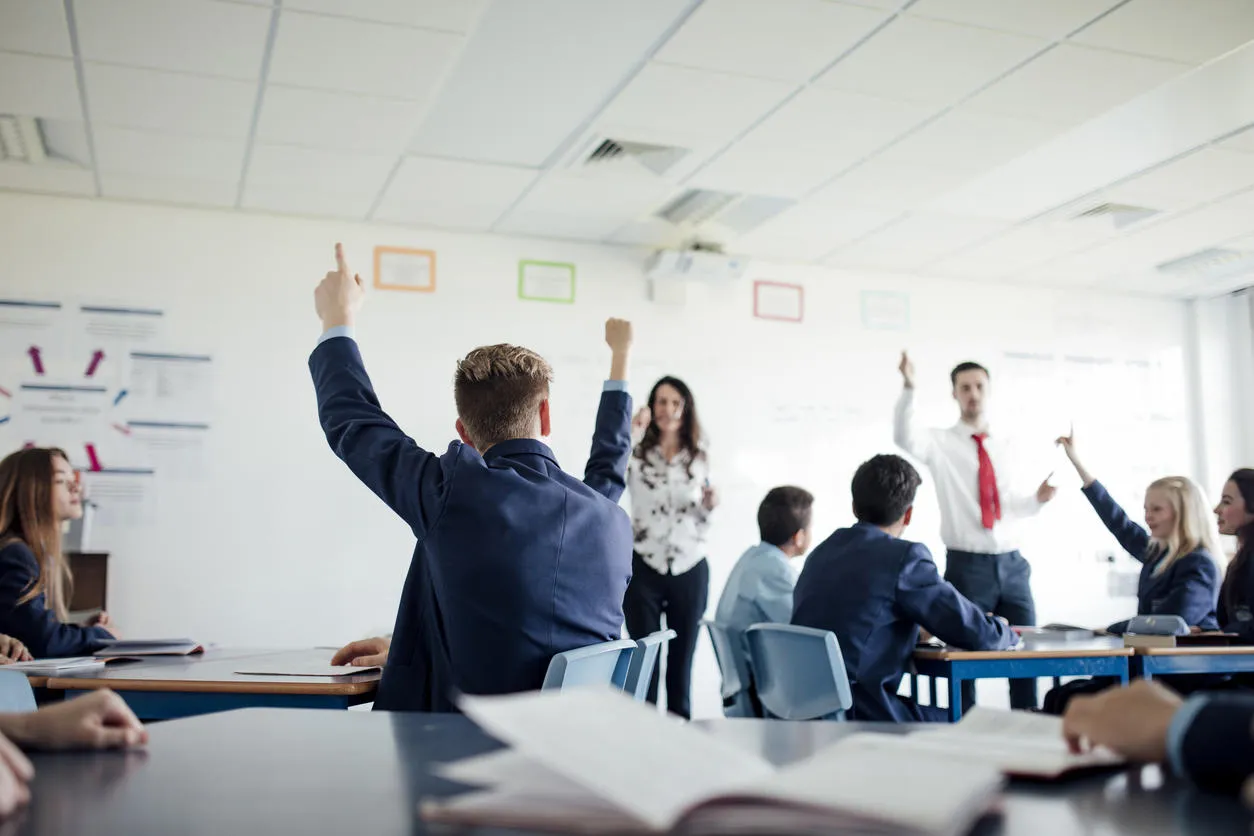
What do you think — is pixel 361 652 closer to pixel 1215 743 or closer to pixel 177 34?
pixel 1215 743

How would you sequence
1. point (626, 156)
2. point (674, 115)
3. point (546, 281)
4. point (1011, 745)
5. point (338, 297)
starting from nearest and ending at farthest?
1. point (1011, 745)
2. point (338, 297)
3. point (674, 115)
4. point (626, 156)
5. point (546, 281)

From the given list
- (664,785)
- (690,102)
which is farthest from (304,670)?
(690,102)

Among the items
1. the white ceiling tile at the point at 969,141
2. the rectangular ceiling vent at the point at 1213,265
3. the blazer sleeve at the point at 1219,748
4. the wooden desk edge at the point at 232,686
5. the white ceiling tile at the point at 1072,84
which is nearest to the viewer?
the blazer sleeve at the point at 1219,748

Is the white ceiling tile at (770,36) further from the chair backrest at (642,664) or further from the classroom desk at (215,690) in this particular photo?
the classroom desk at (215,690)

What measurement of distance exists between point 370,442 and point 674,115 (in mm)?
2583

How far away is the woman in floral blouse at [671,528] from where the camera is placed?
15.3 feet

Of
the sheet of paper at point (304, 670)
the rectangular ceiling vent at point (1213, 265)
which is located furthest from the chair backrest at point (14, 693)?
the rectangular ceiling vent at point (1213, 265)

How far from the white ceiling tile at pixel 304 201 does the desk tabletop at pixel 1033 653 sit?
10.6 feet

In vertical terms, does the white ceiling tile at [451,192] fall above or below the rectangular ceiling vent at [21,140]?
below

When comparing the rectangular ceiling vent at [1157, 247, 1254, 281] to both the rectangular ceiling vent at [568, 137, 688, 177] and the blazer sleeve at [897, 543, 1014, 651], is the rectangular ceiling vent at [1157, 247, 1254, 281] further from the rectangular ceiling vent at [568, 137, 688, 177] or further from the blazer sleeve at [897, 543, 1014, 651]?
the blazer sleeve at [897, 543, 1014, 651]

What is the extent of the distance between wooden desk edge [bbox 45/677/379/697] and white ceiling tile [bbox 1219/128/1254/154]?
3894mm

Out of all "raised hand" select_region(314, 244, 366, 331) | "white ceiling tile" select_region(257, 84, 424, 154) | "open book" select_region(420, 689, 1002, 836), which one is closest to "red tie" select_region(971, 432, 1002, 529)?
"white ceiling tile" select_region(257, 84, 424, 154)

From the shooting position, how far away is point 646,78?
12.0 ft

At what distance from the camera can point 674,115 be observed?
397 cm
